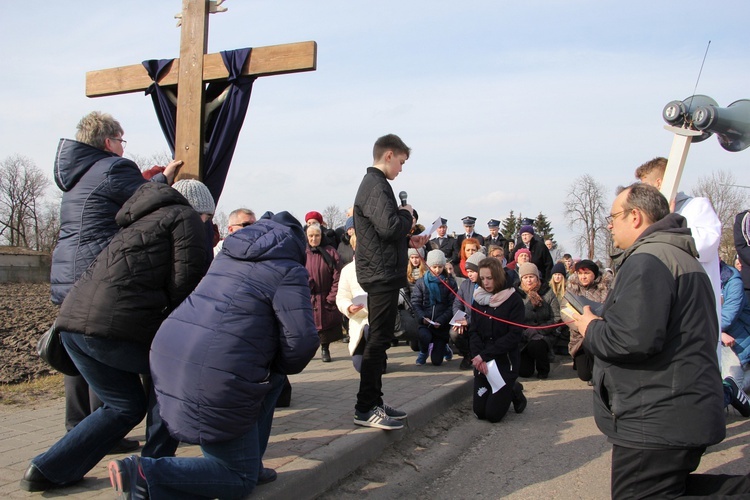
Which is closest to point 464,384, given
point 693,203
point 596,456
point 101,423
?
point 596,456

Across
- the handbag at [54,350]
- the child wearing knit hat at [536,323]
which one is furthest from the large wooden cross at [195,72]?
the child wearing knit hat at [536,323]

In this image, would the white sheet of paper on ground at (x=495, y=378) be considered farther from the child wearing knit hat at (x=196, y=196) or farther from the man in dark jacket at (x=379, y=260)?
the child wearing knit hat at (x=196, y=196)

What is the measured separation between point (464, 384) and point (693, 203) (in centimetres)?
324

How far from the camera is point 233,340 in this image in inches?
119

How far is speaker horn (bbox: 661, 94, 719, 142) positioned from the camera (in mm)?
4582

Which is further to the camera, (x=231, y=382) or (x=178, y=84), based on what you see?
(x=178, y=84)

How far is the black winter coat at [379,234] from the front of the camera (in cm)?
461

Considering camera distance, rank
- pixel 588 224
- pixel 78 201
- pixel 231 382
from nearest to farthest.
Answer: pixel 231 382, pixel 78 201, pixel 588 224

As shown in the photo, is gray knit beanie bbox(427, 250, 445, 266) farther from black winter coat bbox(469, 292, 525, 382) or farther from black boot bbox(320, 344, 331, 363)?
black winter coat bbox(469, 292, 525, 382)

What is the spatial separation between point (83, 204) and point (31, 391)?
323 centimetres

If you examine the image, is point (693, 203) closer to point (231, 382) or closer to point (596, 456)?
point (596, 456)

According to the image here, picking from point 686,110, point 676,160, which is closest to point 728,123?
point 686,110

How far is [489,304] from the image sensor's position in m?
6.46

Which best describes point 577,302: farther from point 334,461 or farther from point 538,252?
point 538,252
